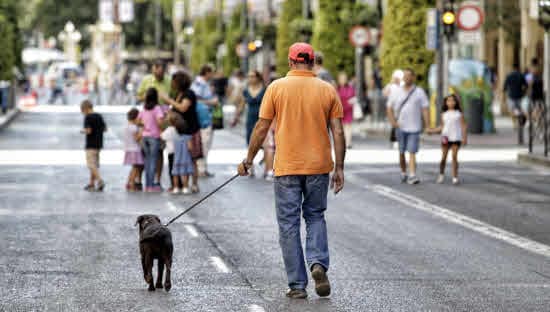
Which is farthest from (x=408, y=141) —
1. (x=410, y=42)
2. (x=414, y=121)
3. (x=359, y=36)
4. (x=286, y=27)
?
(x=286, y=27)

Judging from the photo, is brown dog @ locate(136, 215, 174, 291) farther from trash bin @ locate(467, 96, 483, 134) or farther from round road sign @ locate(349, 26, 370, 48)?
round road sign @ locate(349, 26, 370, 48)

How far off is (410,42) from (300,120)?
96.0 ft

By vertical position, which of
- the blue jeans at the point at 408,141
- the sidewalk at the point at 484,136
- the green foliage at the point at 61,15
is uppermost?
the green foliage at the point at 61,15

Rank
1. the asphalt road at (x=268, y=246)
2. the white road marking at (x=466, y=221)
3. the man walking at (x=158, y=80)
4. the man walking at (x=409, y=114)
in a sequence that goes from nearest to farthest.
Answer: the asphalt road at (x=268, y=246) → the white road marking at (x=466, y=221) → the man walking at (x=409, y=114) → the man walking at (x=158, y=80)

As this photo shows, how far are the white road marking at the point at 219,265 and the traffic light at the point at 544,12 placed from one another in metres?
15.8

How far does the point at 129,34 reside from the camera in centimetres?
13100

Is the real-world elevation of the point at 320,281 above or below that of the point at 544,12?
below

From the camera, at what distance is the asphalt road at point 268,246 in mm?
10625

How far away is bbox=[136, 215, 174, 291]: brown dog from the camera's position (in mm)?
10602

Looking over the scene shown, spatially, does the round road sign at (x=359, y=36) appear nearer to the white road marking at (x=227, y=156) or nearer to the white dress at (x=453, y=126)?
the white road marking at (x=227, y=156)

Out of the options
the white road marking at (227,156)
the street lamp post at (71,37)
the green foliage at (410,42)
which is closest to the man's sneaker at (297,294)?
the white road marking at (227,156)

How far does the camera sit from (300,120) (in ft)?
34.9

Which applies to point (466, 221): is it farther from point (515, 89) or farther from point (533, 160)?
point (515, 89)

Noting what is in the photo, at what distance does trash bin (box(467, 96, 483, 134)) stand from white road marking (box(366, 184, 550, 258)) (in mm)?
14763
